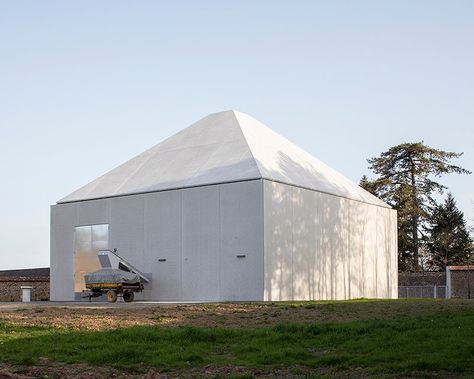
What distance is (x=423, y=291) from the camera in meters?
41.8

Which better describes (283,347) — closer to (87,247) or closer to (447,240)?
(87,247)

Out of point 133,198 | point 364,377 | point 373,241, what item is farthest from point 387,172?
point 364,377

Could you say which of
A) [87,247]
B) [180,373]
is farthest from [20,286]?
[180,373]

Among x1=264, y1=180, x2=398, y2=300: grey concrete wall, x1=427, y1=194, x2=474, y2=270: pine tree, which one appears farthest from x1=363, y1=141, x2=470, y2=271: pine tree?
x1=264, y1=180, x2=398, y2=300: grey concrete wall

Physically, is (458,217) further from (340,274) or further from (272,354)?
(272,354)

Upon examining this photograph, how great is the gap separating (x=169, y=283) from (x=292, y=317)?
45.9ft

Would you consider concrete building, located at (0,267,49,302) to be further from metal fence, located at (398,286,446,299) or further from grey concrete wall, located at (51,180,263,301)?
metal fence, located at (398,286,446,299)

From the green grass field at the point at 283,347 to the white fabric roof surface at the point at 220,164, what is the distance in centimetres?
1599

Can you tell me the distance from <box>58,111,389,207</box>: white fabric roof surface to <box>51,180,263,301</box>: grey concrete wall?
1.87 ft

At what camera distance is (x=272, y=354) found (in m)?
11.1

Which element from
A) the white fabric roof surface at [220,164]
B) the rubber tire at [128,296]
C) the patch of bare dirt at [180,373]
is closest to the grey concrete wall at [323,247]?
the white fabric roof surface at [220,164]

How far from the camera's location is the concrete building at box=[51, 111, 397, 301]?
29.3 meters

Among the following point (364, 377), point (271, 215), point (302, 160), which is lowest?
point (364, 377)

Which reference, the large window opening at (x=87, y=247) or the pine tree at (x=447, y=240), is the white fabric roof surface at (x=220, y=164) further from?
the pine tree at (x=447, y=240)
